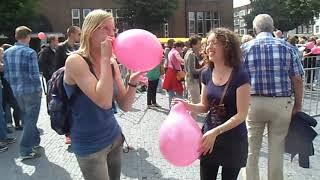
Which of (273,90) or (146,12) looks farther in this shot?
(146,12)

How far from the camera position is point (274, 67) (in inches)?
171

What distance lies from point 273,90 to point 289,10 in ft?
158

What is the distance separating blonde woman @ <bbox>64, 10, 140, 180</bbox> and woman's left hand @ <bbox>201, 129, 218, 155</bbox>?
2.06 feet

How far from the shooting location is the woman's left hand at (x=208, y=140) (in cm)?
315

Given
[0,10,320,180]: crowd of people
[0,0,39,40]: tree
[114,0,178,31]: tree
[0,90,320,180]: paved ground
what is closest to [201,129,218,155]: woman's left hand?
[0,10,320,180]: crowd of people

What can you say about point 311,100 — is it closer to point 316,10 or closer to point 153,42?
point 153,42

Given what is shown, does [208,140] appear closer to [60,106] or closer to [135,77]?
[135,77]

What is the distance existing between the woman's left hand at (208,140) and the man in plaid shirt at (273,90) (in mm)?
1351

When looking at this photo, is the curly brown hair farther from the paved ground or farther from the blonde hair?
the paved ground

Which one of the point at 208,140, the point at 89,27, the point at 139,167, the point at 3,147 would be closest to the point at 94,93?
the point at 89,27

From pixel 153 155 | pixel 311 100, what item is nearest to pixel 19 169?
pixel 153 155

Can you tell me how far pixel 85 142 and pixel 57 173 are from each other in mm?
3237

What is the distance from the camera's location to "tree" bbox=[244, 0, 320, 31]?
48094 millimetres

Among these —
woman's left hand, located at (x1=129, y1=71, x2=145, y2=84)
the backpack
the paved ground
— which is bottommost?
the paved ground
